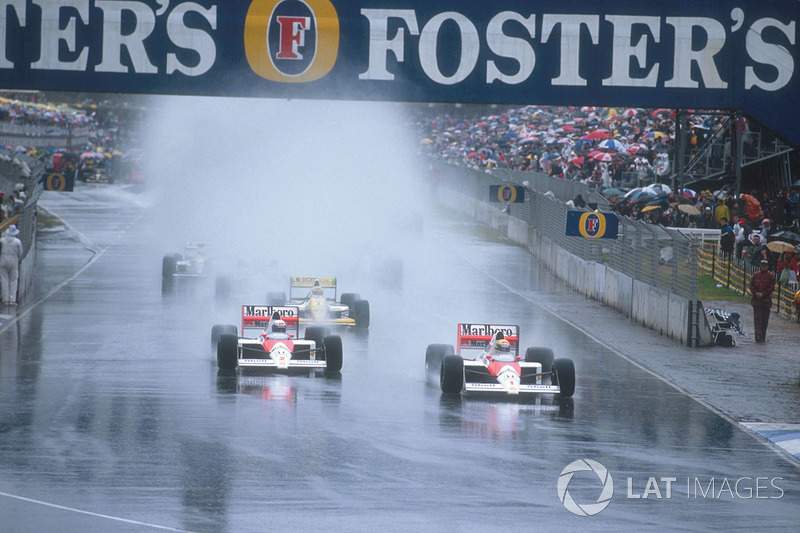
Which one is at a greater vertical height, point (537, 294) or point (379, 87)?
point (379, 87)

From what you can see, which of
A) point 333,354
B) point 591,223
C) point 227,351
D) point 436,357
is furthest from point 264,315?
point 591,223

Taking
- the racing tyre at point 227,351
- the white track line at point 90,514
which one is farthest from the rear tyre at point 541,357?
the white track line at point 90,514

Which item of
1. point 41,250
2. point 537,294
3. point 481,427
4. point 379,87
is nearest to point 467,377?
point 481,427

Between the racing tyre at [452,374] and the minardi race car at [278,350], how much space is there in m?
2.39

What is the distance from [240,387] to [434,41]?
21.6 ft

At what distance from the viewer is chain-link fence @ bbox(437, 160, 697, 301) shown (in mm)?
26078

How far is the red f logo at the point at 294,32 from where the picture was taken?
756 inches

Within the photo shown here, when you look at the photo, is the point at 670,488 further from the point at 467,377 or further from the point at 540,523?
the point at 467,377

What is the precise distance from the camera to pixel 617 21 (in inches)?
769

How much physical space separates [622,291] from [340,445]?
1734cm

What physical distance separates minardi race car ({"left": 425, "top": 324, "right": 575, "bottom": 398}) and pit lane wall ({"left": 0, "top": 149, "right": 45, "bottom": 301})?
13368mm

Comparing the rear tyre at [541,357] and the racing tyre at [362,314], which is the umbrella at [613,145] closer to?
the racing tyre at [362,314]

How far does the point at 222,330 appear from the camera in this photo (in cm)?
2108

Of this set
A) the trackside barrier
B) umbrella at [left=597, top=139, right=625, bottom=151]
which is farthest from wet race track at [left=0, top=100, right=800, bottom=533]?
umbrella at [left=597, top=139, right=625, bottom=151]
